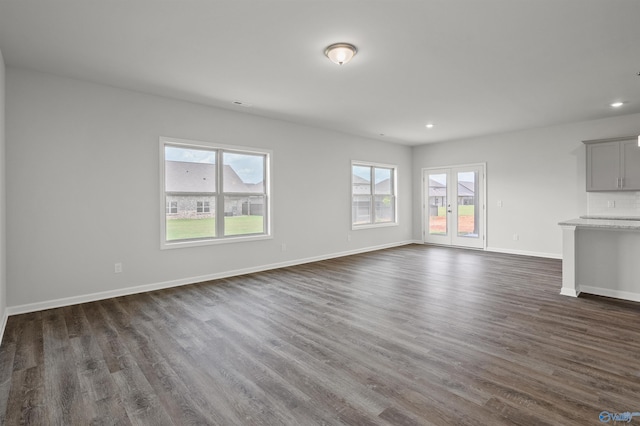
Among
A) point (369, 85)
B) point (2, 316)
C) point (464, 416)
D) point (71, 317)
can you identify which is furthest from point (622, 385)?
point (2, 316)

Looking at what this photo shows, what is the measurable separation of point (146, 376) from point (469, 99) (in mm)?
5166

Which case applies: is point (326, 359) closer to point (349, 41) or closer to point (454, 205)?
point (349, 41)

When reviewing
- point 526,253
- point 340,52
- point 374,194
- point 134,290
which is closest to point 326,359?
point 340,52

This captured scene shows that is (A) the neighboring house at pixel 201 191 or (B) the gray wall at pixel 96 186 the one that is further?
(A) the neighboring house at pixel 201 191

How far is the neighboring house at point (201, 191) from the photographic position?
16.0 feet

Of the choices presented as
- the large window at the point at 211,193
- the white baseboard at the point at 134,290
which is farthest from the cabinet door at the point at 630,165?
the large window at the point at 211,193

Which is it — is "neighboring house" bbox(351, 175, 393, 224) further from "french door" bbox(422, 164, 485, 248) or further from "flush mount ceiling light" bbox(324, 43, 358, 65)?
"flush mount ceiling light" bbox(324, 43, 358, 65)

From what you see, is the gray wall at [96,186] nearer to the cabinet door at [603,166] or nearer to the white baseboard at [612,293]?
the white baseboard at [612,293]

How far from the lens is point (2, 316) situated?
3242 millimetres

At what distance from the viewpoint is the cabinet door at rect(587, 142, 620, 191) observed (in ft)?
18.4

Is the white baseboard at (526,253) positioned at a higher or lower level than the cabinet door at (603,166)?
lower

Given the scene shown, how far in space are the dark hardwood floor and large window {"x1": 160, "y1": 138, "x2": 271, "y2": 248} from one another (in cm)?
110

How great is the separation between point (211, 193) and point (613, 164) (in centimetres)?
684

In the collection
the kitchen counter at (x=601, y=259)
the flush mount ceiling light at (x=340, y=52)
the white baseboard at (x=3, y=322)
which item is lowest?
the white baseboard at (x=3, y=322)
